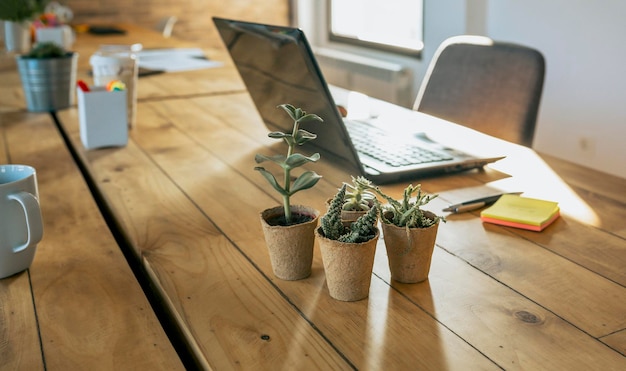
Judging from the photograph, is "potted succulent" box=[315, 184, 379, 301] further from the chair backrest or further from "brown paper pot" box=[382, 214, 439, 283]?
the chair backrest

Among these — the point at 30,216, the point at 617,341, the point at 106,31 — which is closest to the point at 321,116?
the point at 30,216

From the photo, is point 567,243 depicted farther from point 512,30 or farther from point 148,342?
point 512,30

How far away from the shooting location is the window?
13.9 ft

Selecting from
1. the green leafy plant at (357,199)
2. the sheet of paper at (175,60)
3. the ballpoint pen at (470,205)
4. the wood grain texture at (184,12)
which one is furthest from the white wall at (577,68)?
the wood grain texture at (184,12)

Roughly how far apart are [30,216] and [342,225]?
1.27 ft

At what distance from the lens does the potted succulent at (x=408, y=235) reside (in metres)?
0.80

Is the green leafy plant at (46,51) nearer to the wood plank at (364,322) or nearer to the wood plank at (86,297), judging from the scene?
the wood plank at (86,297)

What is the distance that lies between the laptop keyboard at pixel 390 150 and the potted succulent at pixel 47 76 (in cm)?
89

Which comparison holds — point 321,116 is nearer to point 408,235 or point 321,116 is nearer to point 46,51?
point 408,235

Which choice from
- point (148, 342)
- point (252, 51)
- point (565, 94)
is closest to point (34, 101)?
point (252, 51)

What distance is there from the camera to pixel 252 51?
135cm

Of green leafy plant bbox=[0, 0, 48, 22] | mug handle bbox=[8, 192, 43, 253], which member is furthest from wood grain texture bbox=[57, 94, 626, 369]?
green leafy plant bbox=[0, 0, 48, 22]

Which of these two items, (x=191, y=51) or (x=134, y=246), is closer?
(x=134, y=246)

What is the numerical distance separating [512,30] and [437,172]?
2238 millimetres
